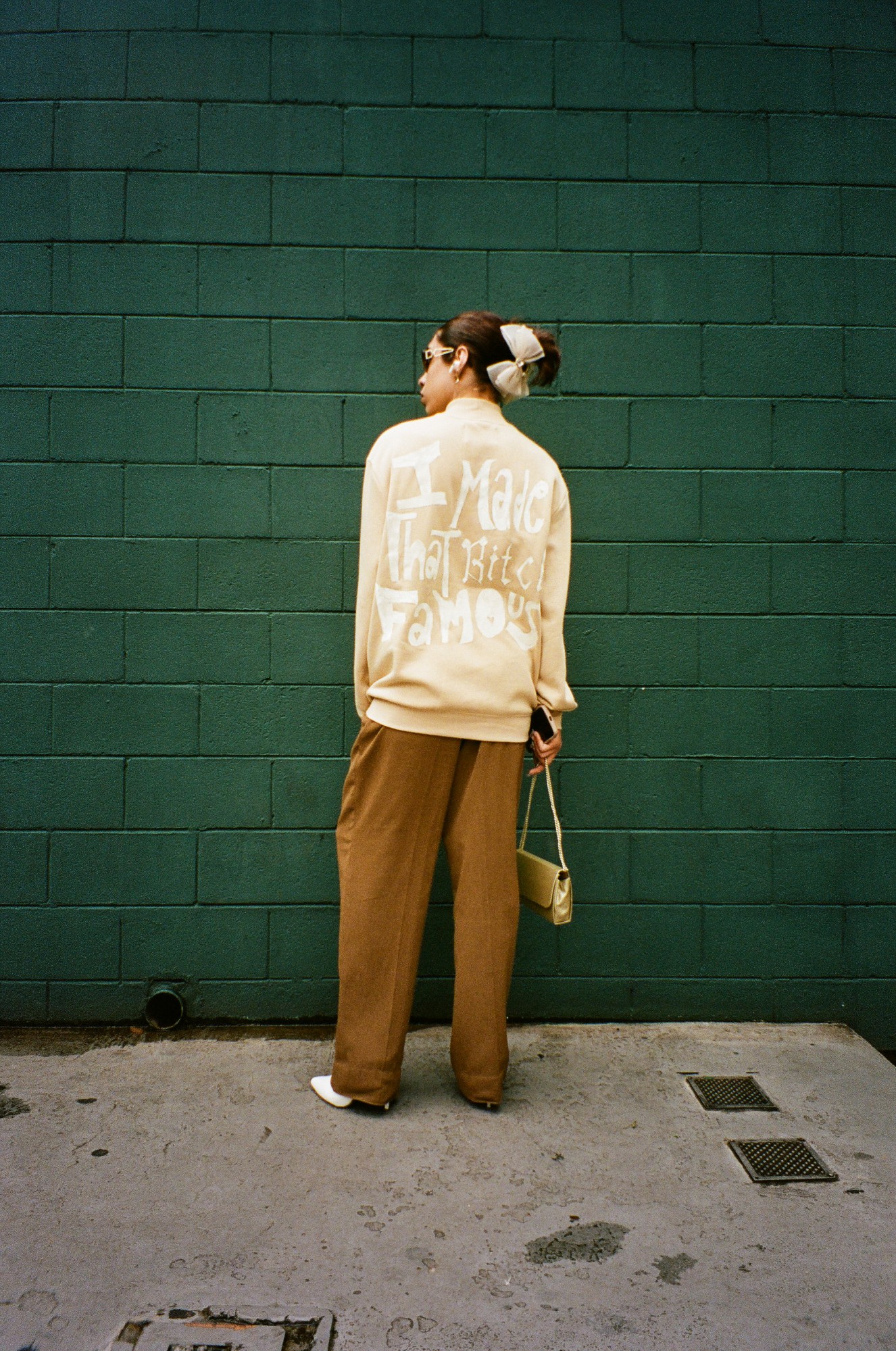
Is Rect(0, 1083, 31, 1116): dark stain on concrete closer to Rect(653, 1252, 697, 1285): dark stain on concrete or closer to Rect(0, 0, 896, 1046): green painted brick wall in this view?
Rect(0, 0, 896, 1046): green painted brick wall

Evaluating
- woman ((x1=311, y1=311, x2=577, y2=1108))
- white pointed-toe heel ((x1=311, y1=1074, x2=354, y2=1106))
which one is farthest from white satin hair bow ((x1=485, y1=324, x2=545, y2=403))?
white pointed-toe heel ((x1=311, y1=1074, x2=354, y2=1106))

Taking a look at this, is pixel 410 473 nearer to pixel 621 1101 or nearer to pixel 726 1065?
pixel 621 1101

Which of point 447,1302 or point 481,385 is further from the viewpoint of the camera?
point 481,385

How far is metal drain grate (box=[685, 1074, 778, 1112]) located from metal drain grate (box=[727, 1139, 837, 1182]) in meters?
0.16

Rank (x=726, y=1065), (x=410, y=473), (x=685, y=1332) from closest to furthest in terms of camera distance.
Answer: (x=685, y=1332)
(x=410, y=473)
(x=726, y=1065)

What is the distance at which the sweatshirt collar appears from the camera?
7.54 feet

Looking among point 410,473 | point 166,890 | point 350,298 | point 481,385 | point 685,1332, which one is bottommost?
point 685,1332

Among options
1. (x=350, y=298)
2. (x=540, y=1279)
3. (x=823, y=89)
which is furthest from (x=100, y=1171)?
(x=823, y=89)

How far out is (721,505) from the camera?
2.93m

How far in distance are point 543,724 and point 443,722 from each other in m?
0.32

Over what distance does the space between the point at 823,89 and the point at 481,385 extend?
1804 millimetres

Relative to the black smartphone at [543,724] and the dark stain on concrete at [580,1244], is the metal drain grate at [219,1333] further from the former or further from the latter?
the black smartphone at [543,724]

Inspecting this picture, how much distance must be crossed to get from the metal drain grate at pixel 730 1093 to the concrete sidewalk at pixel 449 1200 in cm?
4

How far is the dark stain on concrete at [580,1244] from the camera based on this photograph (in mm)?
1780
